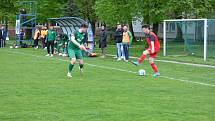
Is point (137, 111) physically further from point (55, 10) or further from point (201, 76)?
point (55, 10)

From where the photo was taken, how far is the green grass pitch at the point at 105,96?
10.2 metres

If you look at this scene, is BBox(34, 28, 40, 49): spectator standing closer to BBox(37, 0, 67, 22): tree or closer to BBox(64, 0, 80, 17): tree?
BBox(64, 0, 80, 17): tree

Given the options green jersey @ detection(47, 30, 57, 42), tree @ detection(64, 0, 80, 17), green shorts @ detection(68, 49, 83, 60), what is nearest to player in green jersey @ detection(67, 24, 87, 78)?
green shorts @ detection(68, 49, 83, 60)

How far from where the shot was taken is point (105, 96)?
506 inches

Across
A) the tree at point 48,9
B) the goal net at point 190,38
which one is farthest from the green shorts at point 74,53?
the tree at point 48,9

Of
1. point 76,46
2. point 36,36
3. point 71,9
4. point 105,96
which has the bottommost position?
point 105,96

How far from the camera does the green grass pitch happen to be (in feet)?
33.3

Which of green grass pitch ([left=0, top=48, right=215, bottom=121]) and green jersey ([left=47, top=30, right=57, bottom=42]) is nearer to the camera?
green grass pitch ([left=0, top=48, right=215, bottom=121])

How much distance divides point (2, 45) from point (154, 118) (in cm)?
3700

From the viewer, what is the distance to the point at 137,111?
34.9 feet

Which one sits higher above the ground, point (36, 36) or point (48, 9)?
point (48, 9)

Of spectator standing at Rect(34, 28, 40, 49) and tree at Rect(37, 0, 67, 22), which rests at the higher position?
tree at Rect(37, 0, 67, 22)

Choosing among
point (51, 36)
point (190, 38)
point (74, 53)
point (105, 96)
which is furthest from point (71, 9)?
point (105, 96)

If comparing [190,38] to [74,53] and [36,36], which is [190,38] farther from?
[36,36]
